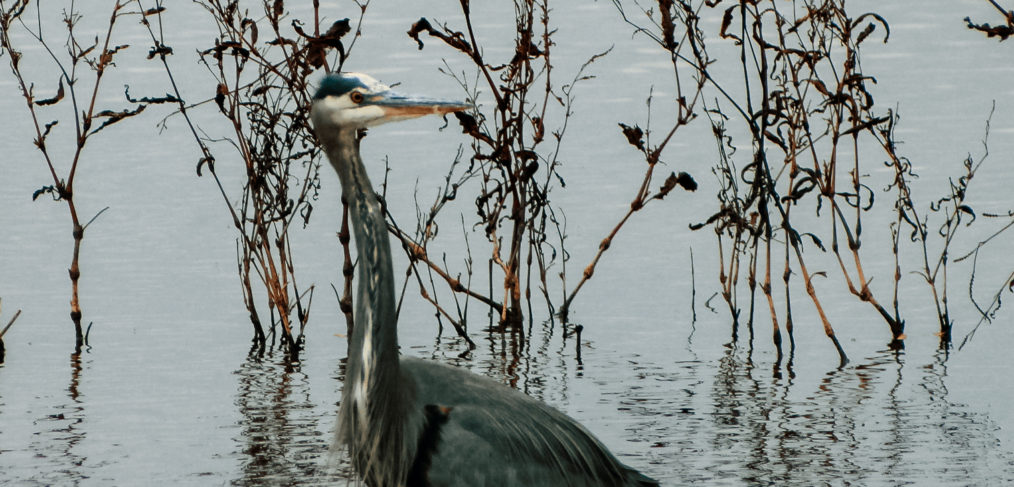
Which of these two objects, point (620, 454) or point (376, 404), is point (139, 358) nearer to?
point (620, 454)

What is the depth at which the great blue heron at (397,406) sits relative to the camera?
511cm

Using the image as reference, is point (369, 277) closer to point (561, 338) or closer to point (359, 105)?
point (359, 105)

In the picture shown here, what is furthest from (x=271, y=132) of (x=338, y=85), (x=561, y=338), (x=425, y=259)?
(x=338, y=85)

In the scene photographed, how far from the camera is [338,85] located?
5.16m

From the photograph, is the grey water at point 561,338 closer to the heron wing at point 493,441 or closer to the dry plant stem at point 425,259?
the dry plant stem at point 425,259

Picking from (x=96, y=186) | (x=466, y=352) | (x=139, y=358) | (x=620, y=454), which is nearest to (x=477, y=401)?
(x=620, y=454)

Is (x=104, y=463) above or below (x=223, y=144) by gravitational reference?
below

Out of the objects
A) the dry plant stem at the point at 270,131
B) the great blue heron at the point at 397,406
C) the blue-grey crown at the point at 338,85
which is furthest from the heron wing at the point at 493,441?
the dry plant stem at the point at 270,131

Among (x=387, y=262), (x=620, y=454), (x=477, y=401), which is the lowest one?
(x=620, y=454)

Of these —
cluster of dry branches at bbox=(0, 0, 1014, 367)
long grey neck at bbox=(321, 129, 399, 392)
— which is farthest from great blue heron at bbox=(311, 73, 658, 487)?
cluster of dry branches at bbox=(0, 0, 1014, 367)

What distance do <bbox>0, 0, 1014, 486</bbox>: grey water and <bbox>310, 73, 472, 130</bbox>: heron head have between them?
179 cm

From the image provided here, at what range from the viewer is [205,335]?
9.09 metres

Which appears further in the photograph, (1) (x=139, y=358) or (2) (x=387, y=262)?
(1) (x=139, y=358)

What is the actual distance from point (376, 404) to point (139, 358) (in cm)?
380
